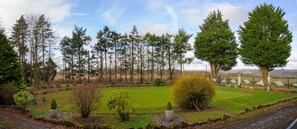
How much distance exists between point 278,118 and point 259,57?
20132mm

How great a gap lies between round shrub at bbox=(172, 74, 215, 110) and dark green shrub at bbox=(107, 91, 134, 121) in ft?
13.2

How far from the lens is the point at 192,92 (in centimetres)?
1489

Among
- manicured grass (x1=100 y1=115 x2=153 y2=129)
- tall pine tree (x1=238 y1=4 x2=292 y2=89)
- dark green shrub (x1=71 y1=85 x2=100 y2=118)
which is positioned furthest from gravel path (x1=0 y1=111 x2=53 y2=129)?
tall pine tree (x1=238 y1=4 x2=292 y2=89)

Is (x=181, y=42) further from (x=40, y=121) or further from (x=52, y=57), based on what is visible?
(x=40, y=121)

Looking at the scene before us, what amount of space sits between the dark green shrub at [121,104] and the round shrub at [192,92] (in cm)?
404

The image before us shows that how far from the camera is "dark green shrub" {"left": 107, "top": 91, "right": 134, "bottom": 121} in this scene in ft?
39.8

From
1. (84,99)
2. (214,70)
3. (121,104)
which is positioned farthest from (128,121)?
(214,70)

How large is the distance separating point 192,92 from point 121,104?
16.4ft

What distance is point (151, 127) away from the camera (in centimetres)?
1040

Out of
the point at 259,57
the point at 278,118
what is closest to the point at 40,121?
the point at 278,118

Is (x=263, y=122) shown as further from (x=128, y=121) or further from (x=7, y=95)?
(x=7, y=95)

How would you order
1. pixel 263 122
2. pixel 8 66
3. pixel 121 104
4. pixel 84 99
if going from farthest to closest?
pixel 8 66, pixel 84 99, pixel 121 104, pixel 263 122

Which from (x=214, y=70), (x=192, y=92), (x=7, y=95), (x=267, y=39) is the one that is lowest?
(x=7, y=95)

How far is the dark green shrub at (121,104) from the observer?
12.1 meters
